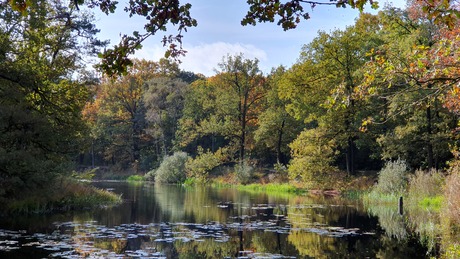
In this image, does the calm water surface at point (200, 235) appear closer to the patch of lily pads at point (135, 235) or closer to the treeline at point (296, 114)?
the patch of lily pads at point (135, 235)

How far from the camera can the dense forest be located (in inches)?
342

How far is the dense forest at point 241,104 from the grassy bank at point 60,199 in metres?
0.58

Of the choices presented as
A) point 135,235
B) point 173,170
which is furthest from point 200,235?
point 173,170

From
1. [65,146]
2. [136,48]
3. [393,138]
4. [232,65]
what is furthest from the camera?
[232,65]

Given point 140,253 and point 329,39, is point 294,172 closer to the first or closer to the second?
point 329,39

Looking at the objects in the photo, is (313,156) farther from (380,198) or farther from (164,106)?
(164,106)

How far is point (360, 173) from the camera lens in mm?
37031

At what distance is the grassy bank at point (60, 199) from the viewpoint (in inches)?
717

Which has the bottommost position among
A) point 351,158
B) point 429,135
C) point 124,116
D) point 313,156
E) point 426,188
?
point 426,188

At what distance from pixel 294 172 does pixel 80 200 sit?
1848 centimetres

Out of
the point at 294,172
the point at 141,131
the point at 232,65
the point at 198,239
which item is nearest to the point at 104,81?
the point at 141,131

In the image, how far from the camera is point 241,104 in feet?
164

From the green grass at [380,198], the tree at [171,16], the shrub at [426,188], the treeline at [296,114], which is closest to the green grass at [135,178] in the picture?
the treeline at [296,114]

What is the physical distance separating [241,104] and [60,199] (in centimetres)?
3117
